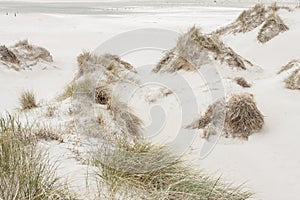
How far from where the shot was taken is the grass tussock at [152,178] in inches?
102

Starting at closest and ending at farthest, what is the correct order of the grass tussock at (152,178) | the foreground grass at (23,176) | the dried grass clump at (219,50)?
the foreground grass at (23,176), the grass tussock at (152,178), the dried grass clump at (219,50)

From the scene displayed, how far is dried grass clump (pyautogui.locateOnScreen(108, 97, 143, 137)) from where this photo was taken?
4786 mm

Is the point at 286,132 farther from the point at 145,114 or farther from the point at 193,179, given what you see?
the point at 193,179

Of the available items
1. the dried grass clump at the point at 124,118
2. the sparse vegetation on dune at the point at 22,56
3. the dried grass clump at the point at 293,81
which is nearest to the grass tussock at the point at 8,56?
the sparse vegetation on dune at the point at 22,56

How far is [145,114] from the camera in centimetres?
606

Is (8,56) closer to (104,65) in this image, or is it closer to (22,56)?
(22,56)

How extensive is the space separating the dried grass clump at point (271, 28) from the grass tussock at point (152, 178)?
8.22 metres

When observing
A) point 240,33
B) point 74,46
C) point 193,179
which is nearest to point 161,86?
point 193,179

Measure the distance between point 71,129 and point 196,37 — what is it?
200 inches

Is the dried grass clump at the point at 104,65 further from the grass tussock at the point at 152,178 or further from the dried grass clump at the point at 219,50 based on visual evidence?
the grass tussock at the point at 152,178

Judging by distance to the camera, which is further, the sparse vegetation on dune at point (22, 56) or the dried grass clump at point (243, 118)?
the sparse vegetation on dune at point (22, 56)

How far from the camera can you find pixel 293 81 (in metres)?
6.38

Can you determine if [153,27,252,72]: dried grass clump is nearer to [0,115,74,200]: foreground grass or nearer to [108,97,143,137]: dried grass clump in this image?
[108,97,143,137]: dried grass clump

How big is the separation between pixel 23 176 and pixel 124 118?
269 cm
